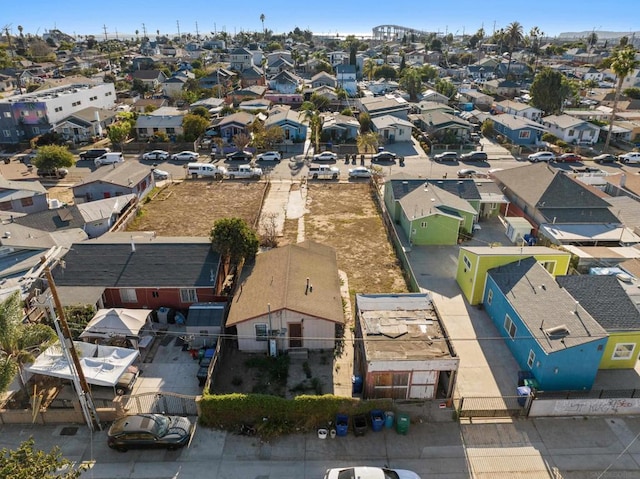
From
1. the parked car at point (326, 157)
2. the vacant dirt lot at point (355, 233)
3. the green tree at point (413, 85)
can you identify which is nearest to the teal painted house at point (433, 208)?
the vacant dirt lot at point (355, 233)

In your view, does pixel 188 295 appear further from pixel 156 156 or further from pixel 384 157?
pixel 384 157

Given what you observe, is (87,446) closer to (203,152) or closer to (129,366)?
(129,366)

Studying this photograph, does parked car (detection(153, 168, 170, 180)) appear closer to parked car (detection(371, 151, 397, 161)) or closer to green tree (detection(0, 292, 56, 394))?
parked car (detection(371, 151, 397, 161))

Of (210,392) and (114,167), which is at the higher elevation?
(114,167)

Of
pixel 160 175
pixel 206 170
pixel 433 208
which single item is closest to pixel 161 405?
pixel 433 208

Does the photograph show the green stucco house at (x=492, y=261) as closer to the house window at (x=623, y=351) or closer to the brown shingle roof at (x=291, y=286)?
the house window at (x=623, y=351)

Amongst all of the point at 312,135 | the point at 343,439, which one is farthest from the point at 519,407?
the point at 312,135
